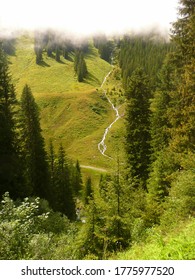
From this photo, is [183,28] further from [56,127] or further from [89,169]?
[56,127]

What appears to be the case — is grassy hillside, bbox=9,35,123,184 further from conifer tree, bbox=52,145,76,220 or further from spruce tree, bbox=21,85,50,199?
spruce tree, bbox=21,85,50,199

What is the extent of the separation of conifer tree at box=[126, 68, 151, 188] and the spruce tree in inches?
446

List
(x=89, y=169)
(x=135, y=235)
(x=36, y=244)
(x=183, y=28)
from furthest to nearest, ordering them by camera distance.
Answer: (x=89, y=169) < (x=183, y=28) < (x=135, y=235) < (x=36, y=244)

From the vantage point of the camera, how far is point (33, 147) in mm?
36469

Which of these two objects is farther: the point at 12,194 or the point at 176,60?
the point at 12,194

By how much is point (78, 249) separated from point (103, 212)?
215 centimetres

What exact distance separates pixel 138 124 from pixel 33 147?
13.1 meters

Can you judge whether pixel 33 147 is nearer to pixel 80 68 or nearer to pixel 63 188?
pixel 63 188

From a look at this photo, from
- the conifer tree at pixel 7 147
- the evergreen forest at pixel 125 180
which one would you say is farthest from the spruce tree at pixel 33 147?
the conifer tree at pixel 7 147

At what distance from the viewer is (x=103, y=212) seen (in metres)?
14.8

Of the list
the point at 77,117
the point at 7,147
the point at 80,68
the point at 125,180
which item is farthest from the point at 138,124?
the point at 80,68

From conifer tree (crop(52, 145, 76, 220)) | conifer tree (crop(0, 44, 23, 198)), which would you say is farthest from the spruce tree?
conifer tree (crop(52, 145, 76, 220))

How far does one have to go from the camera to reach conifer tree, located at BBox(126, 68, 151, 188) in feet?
108

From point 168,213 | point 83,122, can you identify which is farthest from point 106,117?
point 168,213
